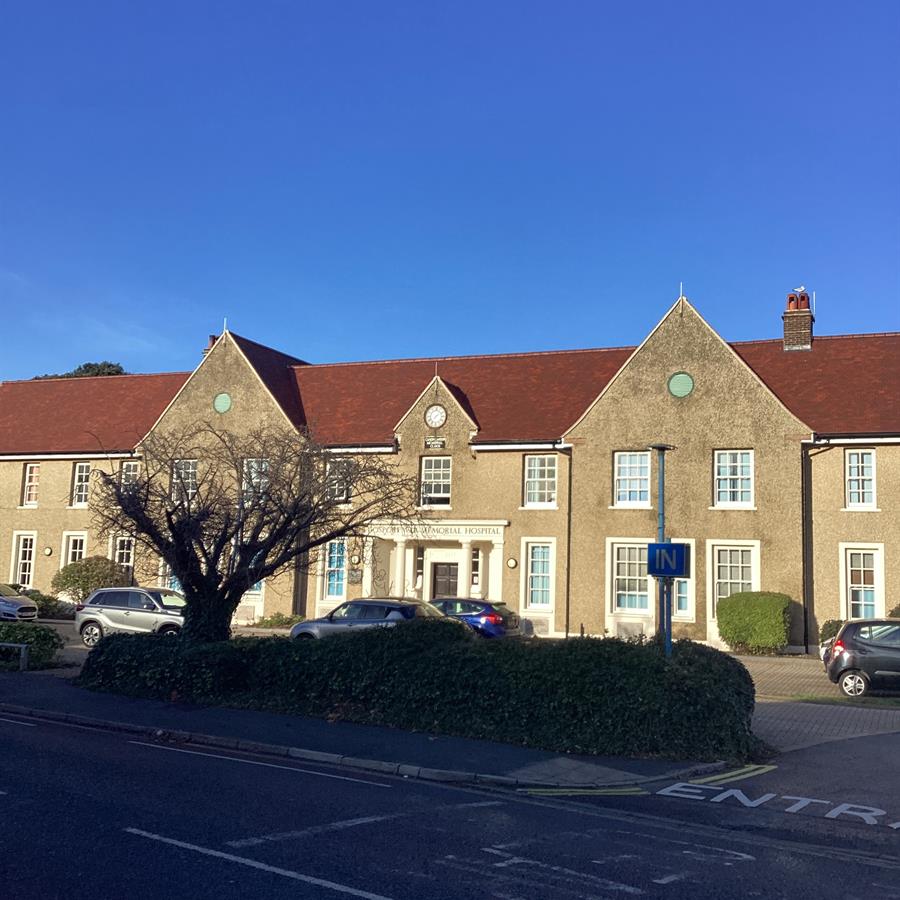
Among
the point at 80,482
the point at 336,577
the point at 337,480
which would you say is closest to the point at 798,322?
the point at 336,577

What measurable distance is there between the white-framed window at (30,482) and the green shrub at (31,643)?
19784 millimetres

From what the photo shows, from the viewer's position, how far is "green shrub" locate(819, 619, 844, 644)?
24.7 m

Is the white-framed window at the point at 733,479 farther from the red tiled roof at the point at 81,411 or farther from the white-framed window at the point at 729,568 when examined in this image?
the red tiled roof at the point at 81,411

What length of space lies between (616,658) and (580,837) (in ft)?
14.8

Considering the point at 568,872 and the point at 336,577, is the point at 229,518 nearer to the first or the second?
the point at 568,872

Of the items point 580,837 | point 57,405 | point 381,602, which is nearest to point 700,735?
point 580,837

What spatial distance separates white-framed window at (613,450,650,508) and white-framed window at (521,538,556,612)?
259 cm

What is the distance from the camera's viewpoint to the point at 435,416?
31.5 meters

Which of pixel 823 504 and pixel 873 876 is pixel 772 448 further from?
pixel 873 876

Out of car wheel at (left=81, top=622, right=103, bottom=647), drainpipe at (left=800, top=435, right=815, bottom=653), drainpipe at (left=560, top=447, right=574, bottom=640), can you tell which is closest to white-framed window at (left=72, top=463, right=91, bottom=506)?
car wheel at (left=81, top=622, right=103, bottom=647)

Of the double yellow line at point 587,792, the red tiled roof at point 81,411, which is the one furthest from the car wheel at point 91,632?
the double yellow line at point 587,792

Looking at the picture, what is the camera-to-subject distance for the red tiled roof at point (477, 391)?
1231 inches

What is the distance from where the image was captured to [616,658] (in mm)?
12469

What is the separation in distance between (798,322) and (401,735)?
22.8 meters
